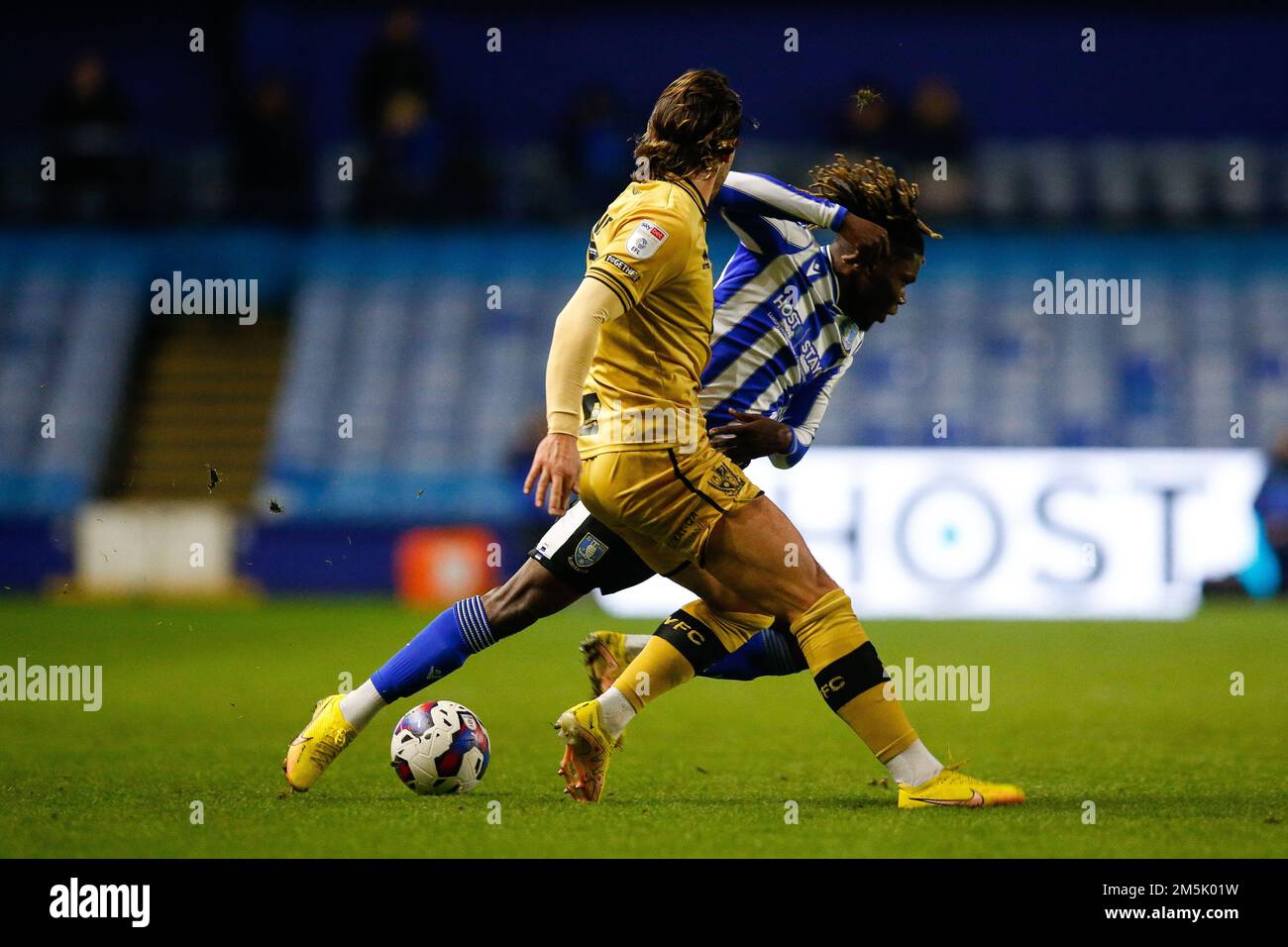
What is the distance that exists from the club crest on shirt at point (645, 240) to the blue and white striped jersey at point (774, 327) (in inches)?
32.2

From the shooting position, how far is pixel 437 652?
203 inches

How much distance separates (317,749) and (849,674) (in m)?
1.61

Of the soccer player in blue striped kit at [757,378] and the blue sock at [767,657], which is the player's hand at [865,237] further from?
the blue sock at [767,657]

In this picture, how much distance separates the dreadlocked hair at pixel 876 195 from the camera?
5242mm

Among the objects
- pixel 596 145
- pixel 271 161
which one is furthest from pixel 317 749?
pixel 271 161

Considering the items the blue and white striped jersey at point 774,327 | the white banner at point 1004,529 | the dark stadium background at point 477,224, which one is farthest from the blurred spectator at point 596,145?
the blue and white striped jersey at point 774,327

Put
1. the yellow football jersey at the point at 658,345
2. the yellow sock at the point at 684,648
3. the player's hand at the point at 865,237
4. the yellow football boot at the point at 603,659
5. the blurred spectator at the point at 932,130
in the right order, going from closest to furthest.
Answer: the yellow football jersey at the point at 658,345 < the player's hand at the point at 865,237 < the yellow sock at the point at 684,648 < the yellow football boot at the point at 603,659 < the blurred spectator at the point at 932,130

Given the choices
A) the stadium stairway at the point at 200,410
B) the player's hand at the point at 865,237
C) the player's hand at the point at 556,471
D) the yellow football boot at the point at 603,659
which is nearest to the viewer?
the player's hand at the point at 556,471

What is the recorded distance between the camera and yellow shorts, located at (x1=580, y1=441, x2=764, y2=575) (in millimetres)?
4598

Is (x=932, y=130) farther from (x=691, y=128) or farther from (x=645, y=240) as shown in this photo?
(x=645, y=240)

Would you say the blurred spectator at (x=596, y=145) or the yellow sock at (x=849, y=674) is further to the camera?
the blurred spectator at (x=596, y=145)

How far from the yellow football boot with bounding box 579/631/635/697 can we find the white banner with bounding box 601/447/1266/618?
7.40 metres

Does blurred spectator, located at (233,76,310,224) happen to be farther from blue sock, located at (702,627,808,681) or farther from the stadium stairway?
blue sock, located at (702,627,808,681)
